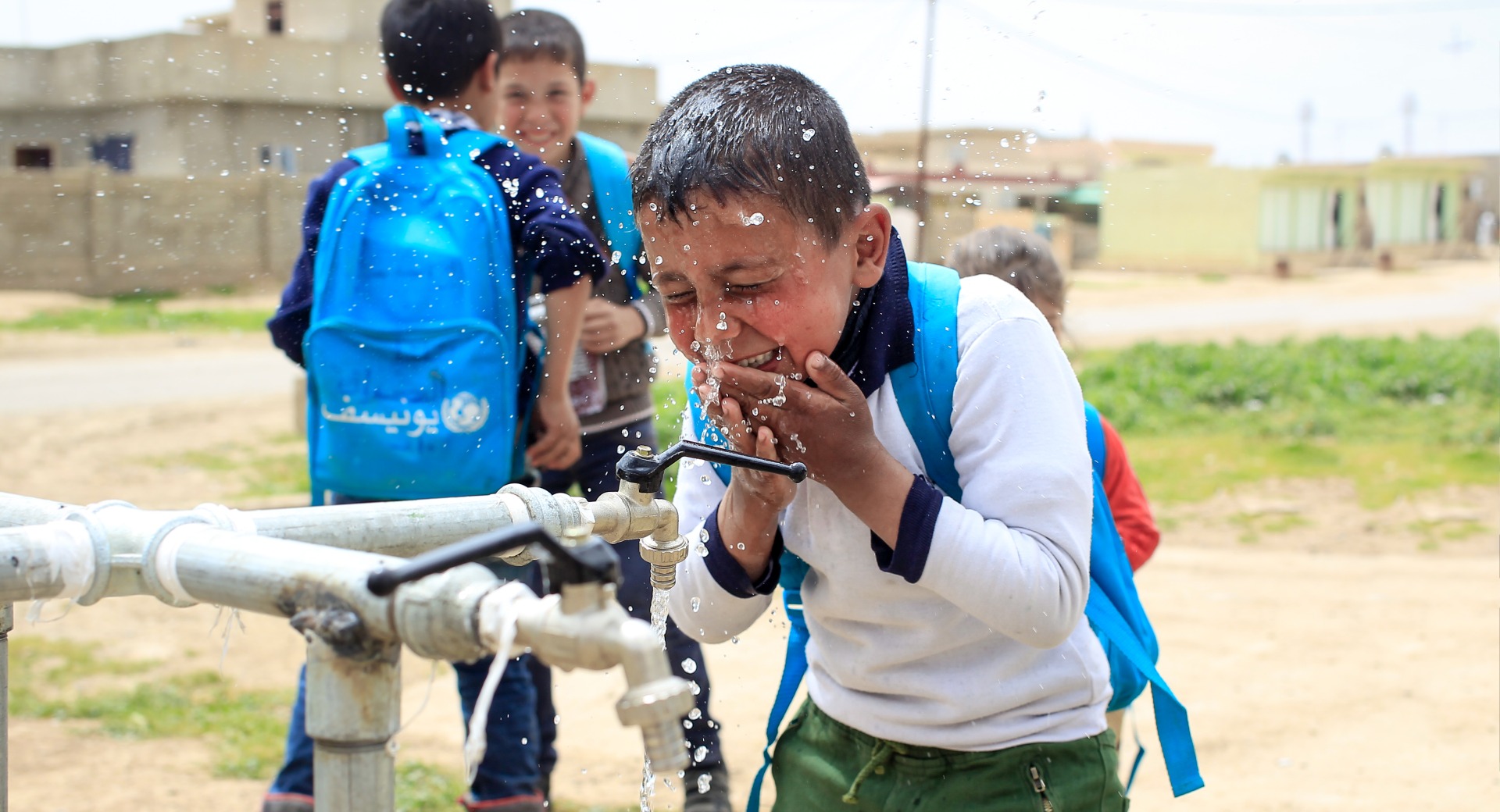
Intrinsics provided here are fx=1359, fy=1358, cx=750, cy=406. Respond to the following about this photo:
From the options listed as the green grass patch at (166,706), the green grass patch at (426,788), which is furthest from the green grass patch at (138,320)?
the green grass patch at (426,788)

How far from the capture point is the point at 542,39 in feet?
10.9

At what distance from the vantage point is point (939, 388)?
1.64m

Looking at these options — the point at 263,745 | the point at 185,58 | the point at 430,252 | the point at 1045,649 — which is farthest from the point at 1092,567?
the point at 185,58

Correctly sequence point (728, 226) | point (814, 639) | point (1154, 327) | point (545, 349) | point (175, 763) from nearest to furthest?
point (728, 226) < point (814, 639) < point (545, 349) < point (175, 763) < point (1154, 327)

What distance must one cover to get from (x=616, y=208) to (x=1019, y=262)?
1031mm

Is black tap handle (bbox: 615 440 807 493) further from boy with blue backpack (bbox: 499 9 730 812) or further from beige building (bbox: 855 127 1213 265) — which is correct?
boy with blue backpack (bbox: 499 9 730 812)

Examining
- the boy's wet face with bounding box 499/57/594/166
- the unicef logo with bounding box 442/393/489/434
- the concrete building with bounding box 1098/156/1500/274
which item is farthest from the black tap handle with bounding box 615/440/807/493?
the concrete building with bounding box 1098/156/1500/274

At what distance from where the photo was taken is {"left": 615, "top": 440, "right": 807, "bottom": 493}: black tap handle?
4.59ft

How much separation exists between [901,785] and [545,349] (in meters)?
1.43

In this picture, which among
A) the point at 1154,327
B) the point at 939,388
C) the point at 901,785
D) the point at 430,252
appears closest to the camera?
the point at 939,388

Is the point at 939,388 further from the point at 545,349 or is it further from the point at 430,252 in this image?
the point at 545,349

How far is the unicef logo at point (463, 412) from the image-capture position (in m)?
2.49

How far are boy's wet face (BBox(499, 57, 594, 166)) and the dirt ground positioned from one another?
4.37ft

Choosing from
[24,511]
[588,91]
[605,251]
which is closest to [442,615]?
[24,511]
